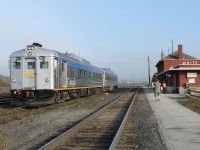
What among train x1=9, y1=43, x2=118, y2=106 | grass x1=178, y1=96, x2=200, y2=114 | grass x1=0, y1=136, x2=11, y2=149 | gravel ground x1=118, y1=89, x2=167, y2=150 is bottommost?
grass x1=0, y1=136, x2=11, y2=149

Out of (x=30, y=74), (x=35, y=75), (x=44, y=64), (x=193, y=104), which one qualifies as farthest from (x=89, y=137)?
(x=193, y=104)

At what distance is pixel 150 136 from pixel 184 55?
58235mm

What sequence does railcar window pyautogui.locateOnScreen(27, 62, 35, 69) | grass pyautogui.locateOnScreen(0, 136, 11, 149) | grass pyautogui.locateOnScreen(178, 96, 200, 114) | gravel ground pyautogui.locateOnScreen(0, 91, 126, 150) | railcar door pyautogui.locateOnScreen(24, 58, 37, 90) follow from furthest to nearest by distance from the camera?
railcar window pyautogui.locateOnScreen(27, 62, 35, 69) → railcar door pyautogui.locateOnScreen(24, 58, 37, 90) → grass pyautogui.locateOnScreen(178, 96, 200, 114) → gravel ground pyautogui.locateOnScreen(0, 91, 126, 150) → grass pyautogui.locateOnScreen(0, 136, 11, 149)

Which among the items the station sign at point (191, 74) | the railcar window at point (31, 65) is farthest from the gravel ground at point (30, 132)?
the station sign at point (191, 74)

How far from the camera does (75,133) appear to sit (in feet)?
32.0

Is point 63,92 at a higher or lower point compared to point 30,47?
lower

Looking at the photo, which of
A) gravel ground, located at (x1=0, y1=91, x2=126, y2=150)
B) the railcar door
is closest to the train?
the railcar door

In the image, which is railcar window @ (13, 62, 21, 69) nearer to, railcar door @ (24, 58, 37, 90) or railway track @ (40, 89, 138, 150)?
railcar door @ (24, 58, 37, 90)

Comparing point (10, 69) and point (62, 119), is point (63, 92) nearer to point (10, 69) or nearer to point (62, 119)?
point (10, 69)

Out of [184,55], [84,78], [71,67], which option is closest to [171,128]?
[71,67]

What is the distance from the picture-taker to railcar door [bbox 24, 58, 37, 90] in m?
18.7

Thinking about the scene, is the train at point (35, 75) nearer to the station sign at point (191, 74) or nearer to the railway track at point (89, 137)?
the railway track at point (89, 137)

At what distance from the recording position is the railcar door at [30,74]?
18.7 m

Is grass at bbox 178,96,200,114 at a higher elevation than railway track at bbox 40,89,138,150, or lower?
higher
